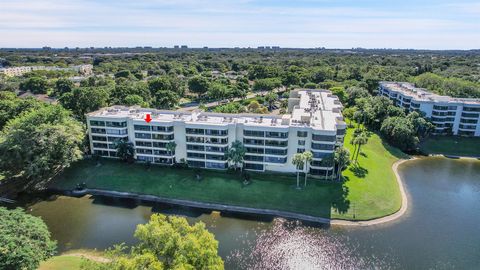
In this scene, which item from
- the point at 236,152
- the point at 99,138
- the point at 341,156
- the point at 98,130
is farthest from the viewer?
the point at 99,138

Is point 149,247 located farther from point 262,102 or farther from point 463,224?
point 262,102

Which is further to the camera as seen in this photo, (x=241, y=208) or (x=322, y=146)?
(x=322, y=146)

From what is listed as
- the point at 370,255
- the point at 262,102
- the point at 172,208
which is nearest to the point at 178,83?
the point at 262,102

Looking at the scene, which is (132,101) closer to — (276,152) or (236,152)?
(236,152)

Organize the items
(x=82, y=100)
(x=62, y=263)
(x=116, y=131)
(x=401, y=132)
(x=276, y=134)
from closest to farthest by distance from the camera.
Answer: (x=62, y=263) < (x=276, y=134) < (x=116, y=131) < (x=401, y=132) < (x=82, y=100)

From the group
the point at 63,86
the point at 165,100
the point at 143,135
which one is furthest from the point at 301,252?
the point at 63,86

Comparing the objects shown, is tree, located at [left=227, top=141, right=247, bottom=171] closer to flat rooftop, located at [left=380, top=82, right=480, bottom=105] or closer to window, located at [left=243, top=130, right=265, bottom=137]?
window, located at [left=243, top=130, right=265, bottom=137]

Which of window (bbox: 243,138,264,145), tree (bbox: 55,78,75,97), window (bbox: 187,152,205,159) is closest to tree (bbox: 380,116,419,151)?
window (bbox: 243,138,264,145)

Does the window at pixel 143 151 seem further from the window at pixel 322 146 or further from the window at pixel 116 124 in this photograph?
the window at pixel 322 146
